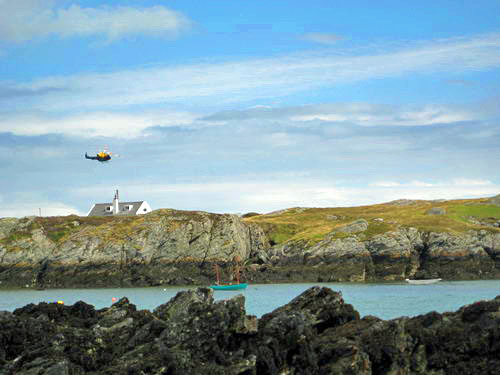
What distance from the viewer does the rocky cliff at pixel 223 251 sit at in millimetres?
106312

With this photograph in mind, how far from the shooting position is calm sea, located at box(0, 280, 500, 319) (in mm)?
58625

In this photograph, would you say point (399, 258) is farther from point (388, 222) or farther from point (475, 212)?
point (475, 212)

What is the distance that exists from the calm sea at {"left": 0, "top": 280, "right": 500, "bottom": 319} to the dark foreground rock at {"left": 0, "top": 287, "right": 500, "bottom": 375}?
23.6 meters

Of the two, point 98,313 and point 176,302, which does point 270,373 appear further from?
point 98,313

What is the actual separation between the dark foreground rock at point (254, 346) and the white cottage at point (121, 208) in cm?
12254

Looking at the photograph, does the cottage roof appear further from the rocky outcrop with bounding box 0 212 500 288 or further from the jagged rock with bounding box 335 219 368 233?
the jagged rock with bounding box 335 219 368 233


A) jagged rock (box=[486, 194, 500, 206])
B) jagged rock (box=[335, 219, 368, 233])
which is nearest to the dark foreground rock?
Answer: jagged rock (box=[335, 219, 368, 233])

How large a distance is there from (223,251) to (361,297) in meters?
43.7

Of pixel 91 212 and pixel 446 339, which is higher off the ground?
pixel 91 212

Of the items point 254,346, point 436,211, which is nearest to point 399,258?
point 436,211

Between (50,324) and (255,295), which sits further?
(255,295)

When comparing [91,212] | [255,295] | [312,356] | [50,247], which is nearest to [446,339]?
[312,356]

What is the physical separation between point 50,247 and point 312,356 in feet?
320

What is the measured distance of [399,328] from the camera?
1050 inches
